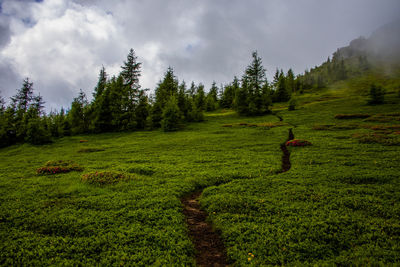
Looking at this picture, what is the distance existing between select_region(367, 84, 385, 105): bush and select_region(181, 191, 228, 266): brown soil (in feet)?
223

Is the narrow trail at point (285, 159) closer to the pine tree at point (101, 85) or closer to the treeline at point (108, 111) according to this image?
the treeline at point (108, 111)

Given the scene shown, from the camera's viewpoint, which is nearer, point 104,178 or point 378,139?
point 104,178

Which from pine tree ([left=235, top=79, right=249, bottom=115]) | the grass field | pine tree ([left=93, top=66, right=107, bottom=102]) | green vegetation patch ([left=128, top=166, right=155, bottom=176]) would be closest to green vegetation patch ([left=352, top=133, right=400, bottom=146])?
the grass field

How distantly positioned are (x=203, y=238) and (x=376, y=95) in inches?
2756

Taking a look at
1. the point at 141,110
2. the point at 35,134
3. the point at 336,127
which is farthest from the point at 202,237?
the point at 35,134

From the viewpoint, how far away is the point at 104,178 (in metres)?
15.9

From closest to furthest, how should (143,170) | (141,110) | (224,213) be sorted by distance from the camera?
1. (224,213)
2. (143,170)
3. (141,110)

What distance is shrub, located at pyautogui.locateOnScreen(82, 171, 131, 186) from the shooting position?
15.5m

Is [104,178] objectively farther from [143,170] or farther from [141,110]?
[141,110]

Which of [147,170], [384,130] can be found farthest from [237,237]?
[384,130]

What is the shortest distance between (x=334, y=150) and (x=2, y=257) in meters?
28.8

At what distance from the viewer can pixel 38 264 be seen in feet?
23.2

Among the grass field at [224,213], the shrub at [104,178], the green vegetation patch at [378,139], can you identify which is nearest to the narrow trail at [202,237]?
the grass field at [224,213]

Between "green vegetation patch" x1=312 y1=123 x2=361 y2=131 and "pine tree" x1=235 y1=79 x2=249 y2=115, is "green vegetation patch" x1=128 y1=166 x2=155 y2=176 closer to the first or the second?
"green vegetation patch" x1=312 y1=123 x2=361 y2=131
